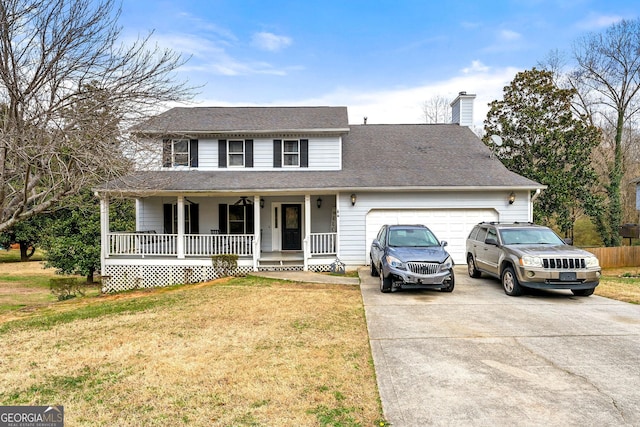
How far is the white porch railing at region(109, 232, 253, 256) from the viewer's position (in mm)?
14297

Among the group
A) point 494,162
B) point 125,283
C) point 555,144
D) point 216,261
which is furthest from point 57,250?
point 555,144

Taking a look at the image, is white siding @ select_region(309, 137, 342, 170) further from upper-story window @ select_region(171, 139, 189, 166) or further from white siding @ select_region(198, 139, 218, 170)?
upper-story window @ select_region(171, 139, 189, 166)

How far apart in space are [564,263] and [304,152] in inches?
383

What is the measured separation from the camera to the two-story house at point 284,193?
14.2 metres

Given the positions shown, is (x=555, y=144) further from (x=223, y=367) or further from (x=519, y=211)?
(x=223, y=367)

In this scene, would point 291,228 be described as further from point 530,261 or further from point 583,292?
point 583,292

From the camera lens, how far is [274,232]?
16.5 meters

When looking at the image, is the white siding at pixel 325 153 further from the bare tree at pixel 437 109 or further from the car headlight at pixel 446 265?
the bare tree at pixel 437 109

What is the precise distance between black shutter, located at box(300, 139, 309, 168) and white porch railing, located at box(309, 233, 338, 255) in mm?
2918

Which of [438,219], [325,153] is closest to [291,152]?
[325,153]

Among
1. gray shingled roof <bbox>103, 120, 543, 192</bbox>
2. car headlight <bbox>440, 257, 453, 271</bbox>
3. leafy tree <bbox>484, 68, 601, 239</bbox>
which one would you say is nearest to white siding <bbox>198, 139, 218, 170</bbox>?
gray shingled roof <bbox>103, 120, 543, 192</bbox>

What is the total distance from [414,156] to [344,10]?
6.91 metres

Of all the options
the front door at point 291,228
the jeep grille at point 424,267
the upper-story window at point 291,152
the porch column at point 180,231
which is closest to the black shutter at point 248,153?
the upper-story window at point 291,152

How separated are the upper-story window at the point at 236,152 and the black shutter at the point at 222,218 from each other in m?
1.79
